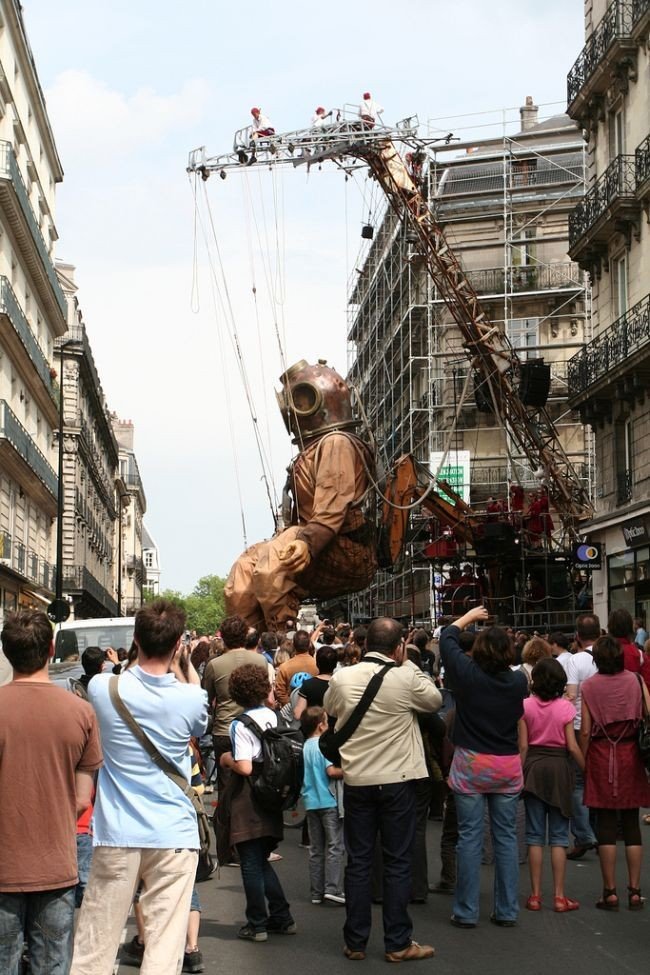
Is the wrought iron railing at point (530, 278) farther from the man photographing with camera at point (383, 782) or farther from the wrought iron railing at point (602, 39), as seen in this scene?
the man photographing with camera at point (383, 782)

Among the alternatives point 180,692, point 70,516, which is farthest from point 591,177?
point 70,516

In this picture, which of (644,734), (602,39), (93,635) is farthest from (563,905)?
(602,39)

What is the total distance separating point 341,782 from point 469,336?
1864 centimetres

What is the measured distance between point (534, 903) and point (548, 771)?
0.76 meters

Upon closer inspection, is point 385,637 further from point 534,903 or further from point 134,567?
point 134,567

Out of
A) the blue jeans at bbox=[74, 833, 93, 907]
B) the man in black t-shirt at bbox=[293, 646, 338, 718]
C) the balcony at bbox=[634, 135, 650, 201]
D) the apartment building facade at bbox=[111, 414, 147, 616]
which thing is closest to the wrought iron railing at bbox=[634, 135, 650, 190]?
the balcony at bbox=[634, 135, 650, 201]

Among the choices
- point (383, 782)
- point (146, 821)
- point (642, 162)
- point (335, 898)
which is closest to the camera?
point (146, 821)

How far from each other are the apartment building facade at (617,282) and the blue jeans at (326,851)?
1578cm

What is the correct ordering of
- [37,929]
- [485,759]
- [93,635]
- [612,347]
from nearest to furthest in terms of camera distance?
[37,929] → [485,759] → [93,635] → [612,347]

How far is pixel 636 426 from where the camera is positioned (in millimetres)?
25125

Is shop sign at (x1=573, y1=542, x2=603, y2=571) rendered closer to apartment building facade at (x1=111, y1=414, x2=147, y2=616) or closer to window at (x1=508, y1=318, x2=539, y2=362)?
window at (x1=508, y1=318, x2=539, y2=362)

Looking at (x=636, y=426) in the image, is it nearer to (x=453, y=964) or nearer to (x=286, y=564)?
(x=286, y=564)

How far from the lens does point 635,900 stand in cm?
820

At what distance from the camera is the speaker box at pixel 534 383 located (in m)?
25.9
